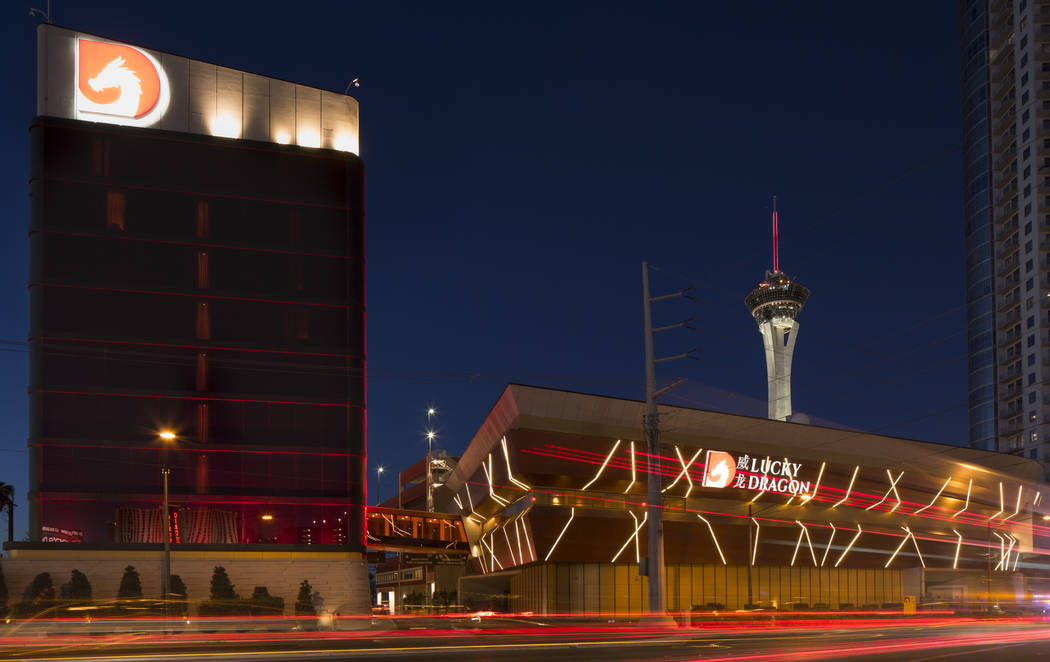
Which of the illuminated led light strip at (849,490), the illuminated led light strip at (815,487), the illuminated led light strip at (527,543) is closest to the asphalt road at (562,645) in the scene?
the illuminated led light strip at (527,543)

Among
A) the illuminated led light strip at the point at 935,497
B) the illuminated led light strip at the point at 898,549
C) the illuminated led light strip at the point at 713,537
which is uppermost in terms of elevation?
the illuminated led light strip at the point at 935,497

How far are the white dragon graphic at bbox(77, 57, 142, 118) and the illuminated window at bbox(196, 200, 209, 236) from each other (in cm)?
708

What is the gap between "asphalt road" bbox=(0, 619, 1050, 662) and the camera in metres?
24.1

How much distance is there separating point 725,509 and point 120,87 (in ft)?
154

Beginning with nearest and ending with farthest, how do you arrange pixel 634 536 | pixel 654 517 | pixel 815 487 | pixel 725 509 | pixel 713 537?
pixel 654 517, pixel 634 536, pixel 713 537, pixel 725 509, pixel 815 487

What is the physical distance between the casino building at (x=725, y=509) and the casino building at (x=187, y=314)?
38.9ft

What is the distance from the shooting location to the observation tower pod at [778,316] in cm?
15175

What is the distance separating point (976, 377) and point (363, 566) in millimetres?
117014

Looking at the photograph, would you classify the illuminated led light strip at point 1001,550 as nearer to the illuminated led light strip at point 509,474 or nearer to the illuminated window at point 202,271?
the illuminated led light strip at point 509,474

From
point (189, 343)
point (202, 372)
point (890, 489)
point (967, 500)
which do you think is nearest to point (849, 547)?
point (890, 489)

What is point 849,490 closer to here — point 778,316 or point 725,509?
point 725,509

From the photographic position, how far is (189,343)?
Result: 57.4 metres

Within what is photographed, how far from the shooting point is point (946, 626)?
4309cm

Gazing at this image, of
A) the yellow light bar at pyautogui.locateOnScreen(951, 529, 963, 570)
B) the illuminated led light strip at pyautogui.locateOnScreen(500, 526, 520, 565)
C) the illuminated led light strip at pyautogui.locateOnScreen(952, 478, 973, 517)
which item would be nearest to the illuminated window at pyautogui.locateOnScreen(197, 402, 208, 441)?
the illuminated led light strip at pyautogui.locateOnScreen(500, 526, 520, 565)
